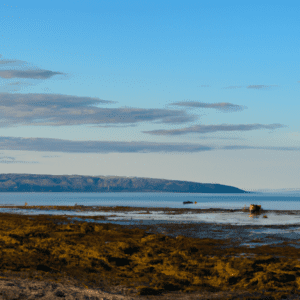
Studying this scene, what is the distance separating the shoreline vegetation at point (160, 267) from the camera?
1490 cm

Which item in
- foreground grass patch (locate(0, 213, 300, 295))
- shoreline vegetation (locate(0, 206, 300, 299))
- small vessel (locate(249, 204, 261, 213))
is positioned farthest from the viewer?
small vessel (locate(249, 204, 261, 213))

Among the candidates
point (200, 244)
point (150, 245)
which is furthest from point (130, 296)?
point (200, 244)

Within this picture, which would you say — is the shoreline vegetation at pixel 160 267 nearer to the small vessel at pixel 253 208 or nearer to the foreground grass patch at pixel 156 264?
the foreground grass patch at pixel 156 264

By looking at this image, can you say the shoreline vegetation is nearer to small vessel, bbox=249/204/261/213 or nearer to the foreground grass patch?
the foreground grass patch

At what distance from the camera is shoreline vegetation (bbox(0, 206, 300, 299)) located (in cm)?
1490

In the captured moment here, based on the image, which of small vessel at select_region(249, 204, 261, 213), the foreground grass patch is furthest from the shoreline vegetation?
small vessel at select_region(249, 204, 261, 213)

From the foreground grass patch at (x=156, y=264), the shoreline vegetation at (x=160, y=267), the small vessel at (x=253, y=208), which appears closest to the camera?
the shoreline vegetation at (x=160, y=267)

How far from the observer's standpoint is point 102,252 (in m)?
21.7

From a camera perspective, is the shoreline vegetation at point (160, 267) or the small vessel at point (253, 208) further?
the small vessel at point (253, 208)

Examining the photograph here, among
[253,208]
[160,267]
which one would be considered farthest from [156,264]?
[253,208]

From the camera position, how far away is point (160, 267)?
1877 cm

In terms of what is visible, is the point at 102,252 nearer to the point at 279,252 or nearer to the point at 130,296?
the point at 130,296

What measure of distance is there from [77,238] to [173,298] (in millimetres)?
16553

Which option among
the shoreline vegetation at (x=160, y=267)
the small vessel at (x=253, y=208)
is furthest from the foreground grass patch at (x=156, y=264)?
the small vessel at (x=253, y=208)
